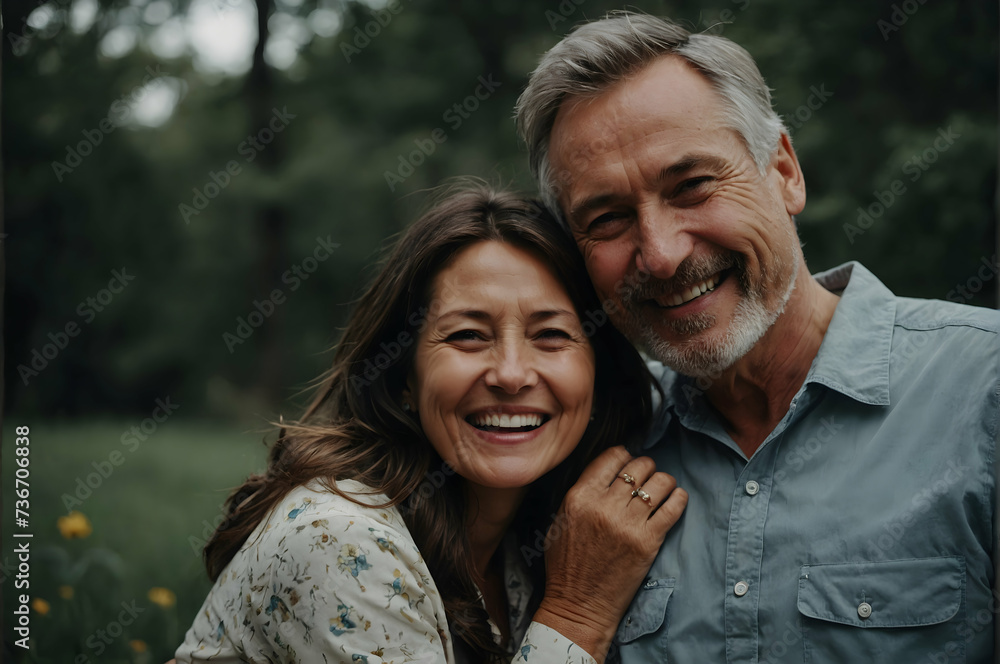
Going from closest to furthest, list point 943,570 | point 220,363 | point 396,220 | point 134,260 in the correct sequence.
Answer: point 943,570 → point 396,220 → point 134,260 → point 220,363

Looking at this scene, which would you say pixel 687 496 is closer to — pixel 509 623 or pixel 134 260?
pixel 509 623

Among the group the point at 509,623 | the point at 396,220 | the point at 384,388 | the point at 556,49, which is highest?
the point at 556,49

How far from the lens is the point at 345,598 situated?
1990mm

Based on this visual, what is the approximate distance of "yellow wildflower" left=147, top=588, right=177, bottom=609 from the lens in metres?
3.32

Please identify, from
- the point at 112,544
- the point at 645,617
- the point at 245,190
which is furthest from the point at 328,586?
the point at 245,190

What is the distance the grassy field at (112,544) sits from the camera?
130 inches

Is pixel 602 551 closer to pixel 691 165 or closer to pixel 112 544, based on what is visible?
pixel 691 165

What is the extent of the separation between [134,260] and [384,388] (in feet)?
38.0

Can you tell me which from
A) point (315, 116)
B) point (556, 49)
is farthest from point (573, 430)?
point (315, 116)

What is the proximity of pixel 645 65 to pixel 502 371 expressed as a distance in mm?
988

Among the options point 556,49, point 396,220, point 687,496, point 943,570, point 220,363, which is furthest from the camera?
point 220,363

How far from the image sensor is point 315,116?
1191cm

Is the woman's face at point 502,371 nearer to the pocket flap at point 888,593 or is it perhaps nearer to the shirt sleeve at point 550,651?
the shirt sleeve at point 550,651

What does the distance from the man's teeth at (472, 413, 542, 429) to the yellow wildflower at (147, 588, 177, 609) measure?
1.78 metres
